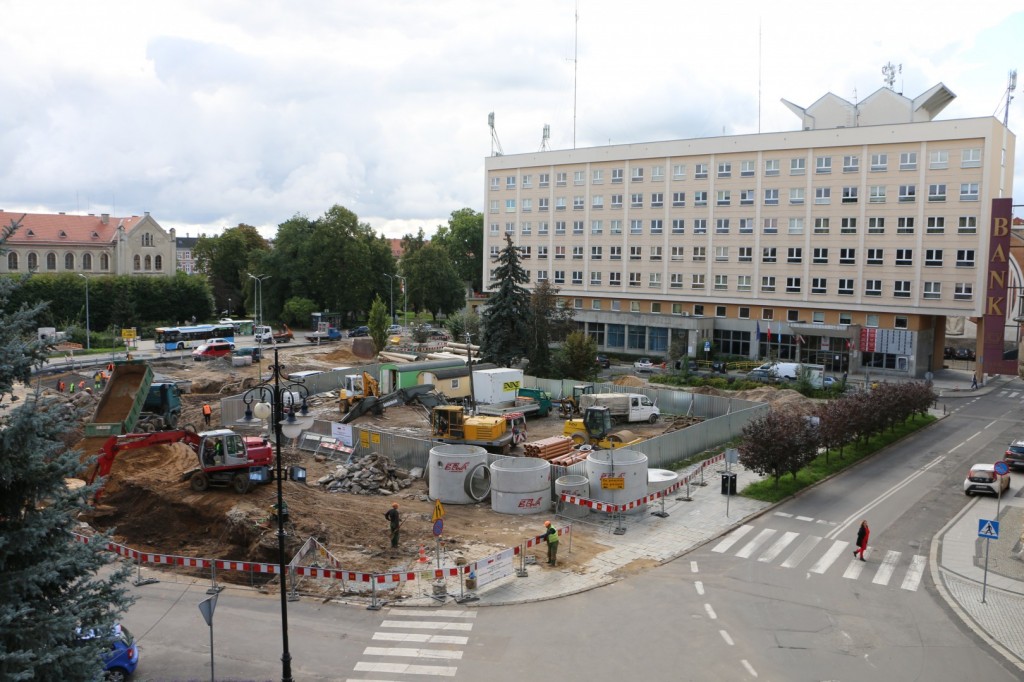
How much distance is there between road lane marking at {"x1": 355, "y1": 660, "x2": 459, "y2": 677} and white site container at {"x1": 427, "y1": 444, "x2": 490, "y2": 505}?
10987 mm

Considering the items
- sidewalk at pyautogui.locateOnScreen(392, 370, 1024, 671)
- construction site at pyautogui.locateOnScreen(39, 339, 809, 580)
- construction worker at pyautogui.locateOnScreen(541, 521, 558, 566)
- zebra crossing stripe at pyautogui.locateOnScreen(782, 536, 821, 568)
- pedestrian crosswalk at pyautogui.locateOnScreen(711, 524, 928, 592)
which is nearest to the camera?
sidewalk at pyautogui.locateOnScreen(392, 370, 1024, 671)

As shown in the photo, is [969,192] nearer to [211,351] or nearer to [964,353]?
[964,353]

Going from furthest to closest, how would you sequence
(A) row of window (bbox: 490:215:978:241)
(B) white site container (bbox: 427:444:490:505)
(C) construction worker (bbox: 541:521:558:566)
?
(A) row of window (bbox: 490:215:978:241), (B) white site container (bbox: 427:444:490:505), (C) construction worker (bbox: 541:521:558:566)

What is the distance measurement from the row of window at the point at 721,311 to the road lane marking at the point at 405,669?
165 feet

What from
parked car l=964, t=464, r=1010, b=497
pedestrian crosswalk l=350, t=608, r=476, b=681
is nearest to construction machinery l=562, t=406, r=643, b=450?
parked car l=964, t=464, r=1010, b=497

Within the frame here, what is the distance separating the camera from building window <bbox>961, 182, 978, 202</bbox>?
2184 inches

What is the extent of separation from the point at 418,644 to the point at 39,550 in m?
8.79

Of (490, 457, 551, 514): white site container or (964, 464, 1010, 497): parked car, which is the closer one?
(490, 457, 551, 514): white site container

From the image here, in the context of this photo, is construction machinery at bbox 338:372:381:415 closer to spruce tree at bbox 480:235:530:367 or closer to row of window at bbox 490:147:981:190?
spruce tree at bbox 480:235:530:367

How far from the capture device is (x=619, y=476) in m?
25.2

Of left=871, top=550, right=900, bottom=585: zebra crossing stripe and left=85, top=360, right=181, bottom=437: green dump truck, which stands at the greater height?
left=85, top=360, right=181, bottom=437: green dump truck

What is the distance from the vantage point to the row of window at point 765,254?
188ft

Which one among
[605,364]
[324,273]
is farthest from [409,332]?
[605,364]

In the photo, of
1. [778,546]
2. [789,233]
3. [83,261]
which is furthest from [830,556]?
[83,261]
